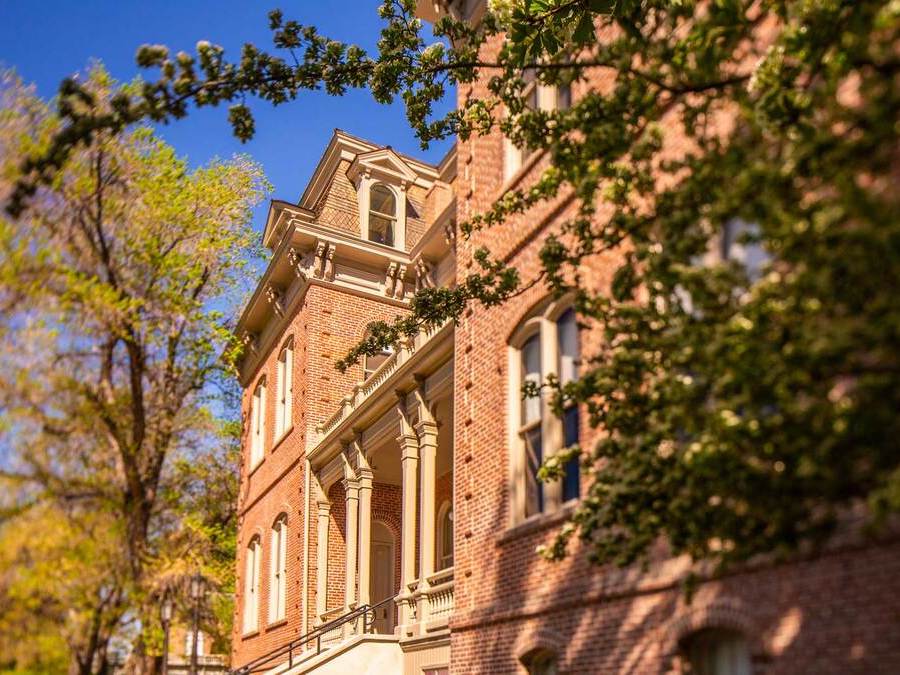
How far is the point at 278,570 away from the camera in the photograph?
25.2m

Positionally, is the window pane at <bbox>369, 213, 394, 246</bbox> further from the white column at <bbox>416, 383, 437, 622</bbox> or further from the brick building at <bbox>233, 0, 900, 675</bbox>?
the white column at <bbox>416, 383, 437, 622</bbox>

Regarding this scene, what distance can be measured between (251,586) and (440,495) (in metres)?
8.05

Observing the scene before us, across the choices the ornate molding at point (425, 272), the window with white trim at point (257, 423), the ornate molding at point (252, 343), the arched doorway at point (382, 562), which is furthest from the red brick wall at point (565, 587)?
the ornate molding at point (252, 343)

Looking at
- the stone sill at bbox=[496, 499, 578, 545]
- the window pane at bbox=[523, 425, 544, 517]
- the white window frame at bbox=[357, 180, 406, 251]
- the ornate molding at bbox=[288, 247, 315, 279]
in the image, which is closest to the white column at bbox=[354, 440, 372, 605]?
the ornate molding at bbox=[288, 247, 315, 279]

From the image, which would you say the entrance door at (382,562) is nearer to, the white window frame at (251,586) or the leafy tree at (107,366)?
the white window frame at (251,586)

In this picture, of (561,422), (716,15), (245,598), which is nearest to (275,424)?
(245,598)

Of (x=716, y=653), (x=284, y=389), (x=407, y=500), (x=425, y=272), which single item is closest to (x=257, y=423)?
(x=284, y=389)

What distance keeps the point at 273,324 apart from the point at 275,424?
3052mm

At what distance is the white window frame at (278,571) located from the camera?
80.1 feet

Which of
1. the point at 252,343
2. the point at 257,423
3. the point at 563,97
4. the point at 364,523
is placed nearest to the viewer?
the point at 563,97

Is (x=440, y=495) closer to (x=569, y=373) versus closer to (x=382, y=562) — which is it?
(x=382, y=562)

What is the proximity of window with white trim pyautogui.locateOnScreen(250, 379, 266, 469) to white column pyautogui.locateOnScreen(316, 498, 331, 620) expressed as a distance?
6125 mm

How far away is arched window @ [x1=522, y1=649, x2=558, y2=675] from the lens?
1151 centimetres

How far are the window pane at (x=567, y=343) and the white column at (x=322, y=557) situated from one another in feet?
38.3
